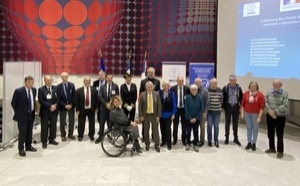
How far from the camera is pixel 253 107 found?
6.47 meters

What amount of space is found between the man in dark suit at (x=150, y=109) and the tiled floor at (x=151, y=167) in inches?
14.5

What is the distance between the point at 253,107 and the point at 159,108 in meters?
1.77

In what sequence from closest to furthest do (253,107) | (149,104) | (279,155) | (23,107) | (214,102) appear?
1. (23,107)
2. (279,155)
3. (149,104)
4. (253,107)
5. (214,102)

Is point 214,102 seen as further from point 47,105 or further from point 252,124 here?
point 47,105

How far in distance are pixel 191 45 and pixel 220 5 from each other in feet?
4.36

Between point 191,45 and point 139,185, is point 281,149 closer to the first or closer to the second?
point 139,185

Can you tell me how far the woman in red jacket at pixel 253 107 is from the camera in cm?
641

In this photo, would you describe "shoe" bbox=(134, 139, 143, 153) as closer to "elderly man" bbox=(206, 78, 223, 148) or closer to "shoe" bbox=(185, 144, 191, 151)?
"shoe" bbox=(185, 144, 191, 151)

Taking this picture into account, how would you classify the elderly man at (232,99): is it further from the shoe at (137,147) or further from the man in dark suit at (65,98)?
the man in dark suit at (65,98)

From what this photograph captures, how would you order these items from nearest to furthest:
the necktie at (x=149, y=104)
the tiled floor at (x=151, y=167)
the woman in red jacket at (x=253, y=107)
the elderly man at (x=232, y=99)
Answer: the tiled floor at (x=151, y=167)
the necktie at (x=149, y=104)
the woman in red jacket at (x=253, y=107)
the elderly man at (x=232, y=99)

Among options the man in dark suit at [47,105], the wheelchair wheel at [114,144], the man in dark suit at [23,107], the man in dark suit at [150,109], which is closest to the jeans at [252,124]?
the man in dark suit at [150,109]

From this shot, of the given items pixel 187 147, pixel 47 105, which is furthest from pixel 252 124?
pixel 47 105

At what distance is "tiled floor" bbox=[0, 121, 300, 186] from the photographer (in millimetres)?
4797

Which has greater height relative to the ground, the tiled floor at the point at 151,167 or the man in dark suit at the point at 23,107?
the man in dark suit at the point at 23,107
